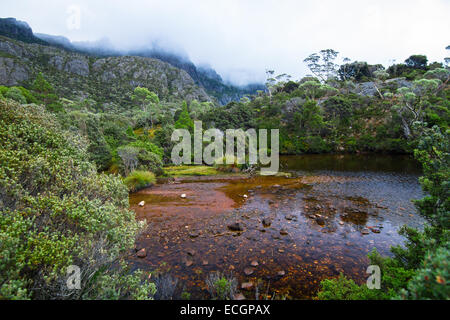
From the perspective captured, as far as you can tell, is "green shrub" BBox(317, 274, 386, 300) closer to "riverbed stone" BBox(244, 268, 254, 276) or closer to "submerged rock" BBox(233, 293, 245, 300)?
"submerged rock" BBox(233, 293, 245, 300)

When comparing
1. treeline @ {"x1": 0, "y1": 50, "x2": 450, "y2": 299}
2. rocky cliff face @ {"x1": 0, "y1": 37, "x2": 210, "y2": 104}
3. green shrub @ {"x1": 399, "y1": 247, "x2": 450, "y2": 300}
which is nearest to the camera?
green shrub @ {"x1": 399, "y1": 247, "x2": 450, "y2": 300}

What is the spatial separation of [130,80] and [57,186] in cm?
13180

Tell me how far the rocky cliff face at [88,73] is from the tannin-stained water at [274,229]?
9290cm

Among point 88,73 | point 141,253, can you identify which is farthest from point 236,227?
point 88,73

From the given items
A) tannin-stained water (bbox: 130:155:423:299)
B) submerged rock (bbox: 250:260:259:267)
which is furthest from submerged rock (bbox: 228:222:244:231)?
submerged rock (bbox: 250:260:259:267)

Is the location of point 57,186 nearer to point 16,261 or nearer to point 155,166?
point 16,261

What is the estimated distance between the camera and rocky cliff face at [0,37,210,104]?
77875 millimetres

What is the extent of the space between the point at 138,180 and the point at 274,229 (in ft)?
43.7

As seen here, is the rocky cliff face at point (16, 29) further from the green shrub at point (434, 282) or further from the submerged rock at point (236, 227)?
the green shrub at point (434, 282)

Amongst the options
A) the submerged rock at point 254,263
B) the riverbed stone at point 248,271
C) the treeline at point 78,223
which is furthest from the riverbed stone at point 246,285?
the treeline at point 78,223

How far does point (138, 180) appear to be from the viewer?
59.2 feet

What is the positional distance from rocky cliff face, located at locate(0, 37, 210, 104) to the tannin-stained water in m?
92.9
